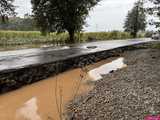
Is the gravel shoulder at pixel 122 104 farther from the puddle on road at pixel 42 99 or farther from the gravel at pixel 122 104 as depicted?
the puddle on road at pixel 42 99

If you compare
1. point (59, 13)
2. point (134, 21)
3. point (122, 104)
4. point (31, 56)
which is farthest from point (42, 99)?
point (134, 21)

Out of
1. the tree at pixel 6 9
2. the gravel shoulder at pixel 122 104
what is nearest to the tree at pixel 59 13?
the tree at pixel 6 9

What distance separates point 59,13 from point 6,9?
7.60 metres

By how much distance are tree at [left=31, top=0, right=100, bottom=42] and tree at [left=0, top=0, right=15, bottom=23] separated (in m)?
6.17

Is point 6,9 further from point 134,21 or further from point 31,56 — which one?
point 134,21

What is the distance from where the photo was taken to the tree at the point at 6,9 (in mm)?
22047

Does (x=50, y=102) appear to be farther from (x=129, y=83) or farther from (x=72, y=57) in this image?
(x=72, y=57)

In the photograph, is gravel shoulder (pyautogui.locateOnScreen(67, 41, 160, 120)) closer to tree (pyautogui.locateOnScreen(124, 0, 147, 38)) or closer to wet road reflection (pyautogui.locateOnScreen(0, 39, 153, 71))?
wet road reflection (pyautogui.locateOnScreen(0, 39, 153, 71))

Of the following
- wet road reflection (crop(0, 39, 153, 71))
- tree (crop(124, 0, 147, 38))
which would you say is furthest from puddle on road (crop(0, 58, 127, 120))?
tree (crop(124, 0, 147, 38))

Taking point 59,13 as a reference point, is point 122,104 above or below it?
below

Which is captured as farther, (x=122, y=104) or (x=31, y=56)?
(x=31, y=56)

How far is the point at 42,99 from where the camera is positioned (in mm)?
9109

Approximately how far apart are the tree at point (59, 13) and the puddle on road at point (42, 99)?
16.6 metres

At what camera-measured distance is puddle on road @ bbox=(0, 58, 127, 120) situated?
736 centimetres
